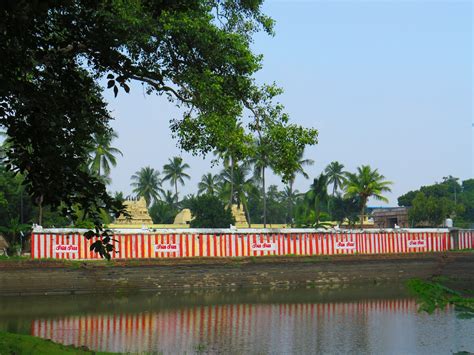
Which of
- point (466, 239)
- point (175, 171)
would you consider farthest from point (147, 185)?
point (466, 239)

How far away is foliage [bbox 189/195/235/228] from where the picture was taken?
70.4 meters

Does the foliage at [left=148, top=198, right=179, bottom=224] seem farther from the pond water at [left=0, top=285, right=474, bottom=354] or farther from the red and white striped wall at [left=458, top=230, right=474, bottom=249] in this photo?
the pond water at [left=0, top=285, right=474, bottom=354]

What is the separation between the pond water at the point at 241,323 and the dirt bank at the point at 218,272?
39.6 inches

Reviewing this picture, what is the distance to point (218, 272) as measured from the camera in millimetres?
33344

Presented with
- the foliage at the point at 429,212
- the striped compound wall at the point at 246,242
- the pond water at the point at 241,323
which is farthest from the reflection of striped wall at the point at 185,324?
the foliage at the point at 429,212

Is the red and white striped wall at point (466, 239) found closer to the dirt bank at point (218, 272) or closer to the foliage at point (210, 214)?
the dirt bank at point (218, 272)

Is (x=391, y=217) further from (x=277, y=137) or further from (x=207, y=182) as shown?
(x=277, y=137)

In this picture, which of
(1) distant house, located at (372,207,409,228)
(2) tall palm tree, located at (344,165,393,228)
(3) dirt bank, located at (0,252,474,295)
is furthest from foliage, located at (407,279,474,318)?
(1) distant house, located at (372,207,409,228)

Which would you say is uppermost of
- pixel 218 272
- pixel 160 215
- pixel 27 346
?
pixel 160 215

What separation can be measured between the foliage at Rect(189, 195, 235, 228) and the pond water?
39.2 metres

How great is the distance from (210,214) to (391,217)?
42.5 m

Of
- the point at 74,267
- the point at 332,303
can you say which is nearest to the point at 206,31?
the point at 332,303

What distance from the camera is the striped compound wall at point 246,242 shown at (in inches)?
1286

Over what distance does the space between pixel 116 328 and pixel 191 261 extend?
12.7m
